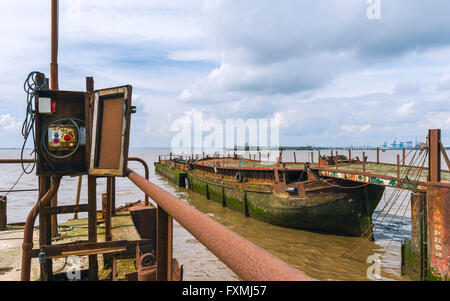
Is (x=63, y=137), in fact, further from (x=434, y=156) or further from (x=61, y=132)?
(x=434, y=156)

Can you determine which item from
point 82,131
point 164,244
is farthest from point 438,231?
point 82,131

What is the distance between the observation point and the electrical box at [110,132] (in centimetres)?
420

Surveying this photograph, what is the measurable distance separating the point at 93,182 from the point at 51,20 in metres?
4.16

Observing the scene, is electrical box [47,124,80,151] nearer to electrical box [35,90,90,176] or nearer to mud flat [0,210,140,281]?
electrical box [35,90,90,176]

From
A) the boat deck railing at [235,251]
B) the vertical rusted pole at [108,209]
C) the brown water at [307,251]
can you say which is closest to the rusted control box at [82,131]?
the vertical rusted pole at [108,209]

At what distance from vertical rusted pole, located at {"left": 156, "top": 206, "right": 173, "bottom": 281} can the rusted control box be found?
2.01m

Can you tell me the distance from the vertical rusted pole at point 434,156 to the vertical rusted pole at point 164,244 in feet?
29.6

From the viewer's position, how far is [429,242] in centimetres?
819

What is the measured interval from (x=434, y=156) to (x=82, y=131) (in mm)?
9659

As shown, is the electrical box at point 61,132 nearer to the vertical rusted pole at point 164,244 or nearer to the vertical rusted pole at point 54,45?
the vertical rusted pole at point 54,45

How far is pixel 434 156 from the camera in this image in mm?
8430

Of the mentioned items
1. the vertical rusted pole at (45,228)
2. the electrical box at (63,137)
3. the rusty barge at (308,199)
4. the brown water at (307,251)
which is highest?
the electrical box at (63,137)
